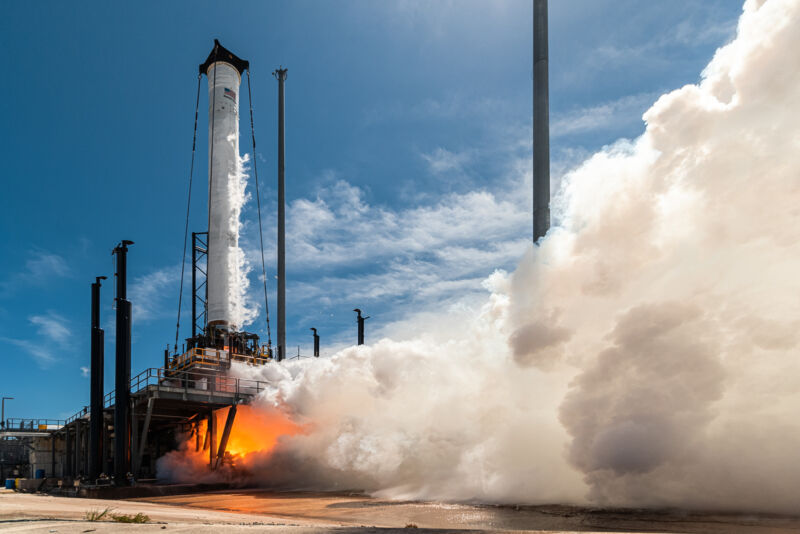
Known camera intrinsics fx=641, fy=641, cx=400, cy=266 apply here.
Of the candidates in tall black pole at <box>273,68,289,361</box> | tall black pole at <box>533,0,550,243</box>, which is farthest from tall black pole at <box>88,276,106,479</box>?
tall black pole at <box>533,0,550,243</box>

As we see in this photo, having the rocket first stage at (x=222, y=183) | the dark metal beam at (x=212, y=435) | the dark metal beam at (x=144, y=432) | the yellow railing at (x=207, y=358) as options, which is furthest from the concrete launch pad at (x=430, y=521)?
the rocket first stage at (x=222, y=183)

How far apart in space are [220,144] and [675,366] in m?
40.8

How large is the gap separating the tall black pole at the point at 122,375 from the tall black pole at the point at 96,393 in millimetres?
2047

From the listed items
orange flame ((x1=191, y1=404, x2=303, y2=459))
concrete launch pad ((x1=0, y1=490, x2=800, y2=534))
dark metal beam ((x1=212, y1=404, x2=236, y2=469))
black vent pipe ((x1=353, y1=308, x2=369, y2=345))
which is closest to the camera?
concrete launch pad ((x1=0, y1=490, x2=800, y2=534))

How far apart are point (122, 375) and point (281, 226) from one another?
76.5 feet

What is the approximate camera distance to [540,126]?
23.0 meters

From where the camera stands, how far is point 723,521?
1332 centimetres

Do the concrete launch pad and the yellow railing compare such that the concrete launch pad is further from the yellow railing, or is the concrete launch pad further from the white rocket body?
the white rocket body

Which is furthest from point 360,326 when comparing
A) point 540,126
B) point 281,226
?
point 540,126

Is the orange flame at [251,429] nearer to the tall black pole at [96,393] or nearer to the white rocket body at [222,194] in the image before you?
the tall black pole at [96,393]

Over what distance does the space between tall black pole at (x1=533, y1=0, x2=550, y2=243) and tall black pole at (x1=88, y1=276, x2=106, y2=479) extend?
94.7ft

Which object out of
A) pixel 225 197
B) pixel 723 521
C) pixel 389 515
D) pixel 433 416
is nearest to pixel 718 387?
pixel 723 521

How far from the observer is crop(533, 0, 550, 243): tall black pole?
879 inches

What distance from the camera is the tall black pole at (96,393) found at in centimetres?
3759
